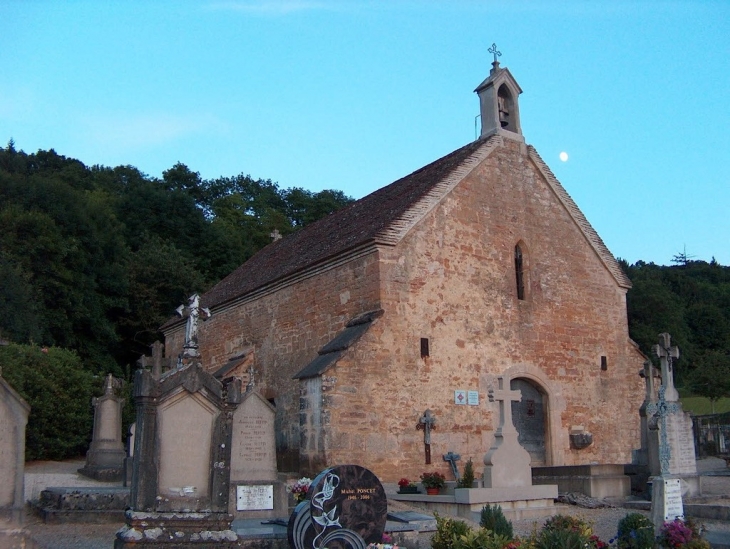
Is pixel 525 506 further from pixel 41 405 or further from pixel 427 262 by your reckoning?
pixel 41 405

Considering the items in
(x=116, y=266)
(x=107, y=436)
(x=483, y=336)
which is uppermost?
(x=116, y=266)

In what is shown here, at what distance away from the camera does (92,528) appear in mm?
11203

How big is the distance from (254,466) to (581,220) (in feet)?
45.2

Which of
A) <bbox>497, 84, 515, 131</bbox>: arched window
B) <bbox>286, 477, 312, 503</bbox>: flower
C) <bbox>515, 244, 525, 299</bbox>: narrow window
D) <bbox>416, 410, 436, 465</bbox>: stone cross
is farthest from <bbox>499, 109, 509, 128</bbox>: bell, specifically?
<bbox>286, 477, 312, 503</bbox>: flower

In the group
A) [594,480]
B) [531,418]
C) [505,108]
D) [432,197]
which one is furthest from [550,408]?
[505,108]

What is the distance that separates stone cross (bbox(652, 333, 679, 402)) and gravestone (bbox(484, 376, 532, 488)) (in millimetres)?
3272

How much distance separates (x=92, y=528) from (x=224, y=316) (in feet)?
44.8

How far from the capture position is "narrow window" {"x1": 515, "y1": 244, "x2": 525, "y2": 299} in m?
20.4

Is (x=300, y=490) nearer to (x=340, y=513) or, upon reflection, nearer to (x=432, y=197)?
(x=340, y=513)

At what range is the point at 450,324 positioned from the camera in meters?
18.5

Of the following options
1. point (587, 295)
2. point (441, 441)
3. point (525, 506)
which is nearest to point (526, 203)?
point (587, 295)

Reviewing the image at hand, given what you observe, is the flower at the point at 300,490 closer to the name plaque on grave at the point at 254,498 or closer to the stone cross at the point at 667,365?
the name plaque on grave at the point at 254,498

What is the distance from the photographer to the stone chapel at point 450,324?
16.7m

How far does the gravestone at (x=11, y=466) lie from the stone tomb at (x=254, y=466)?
4165 millimetres
